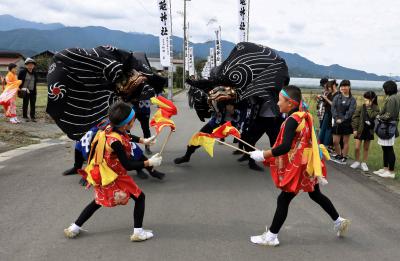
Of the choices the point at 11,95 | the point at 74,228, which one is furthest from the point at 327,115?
the point at 11,95

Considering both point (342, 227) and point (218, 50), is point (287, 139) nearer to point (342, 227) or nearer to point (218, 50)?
point (342, 227)

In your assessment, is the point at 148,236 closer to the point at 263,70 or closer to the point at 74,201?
the point at 74,201

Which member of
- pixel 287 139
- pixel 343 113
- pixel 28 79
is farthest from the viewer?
pixel 28 79

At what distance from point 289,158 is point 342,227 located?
0.93 meters

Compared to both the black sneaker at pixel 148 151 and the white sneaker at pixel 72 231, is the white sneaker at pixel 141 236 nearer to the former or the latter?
the white sneaker at pixel 72 231

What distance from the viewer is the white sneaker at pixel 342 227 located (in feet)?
12.7

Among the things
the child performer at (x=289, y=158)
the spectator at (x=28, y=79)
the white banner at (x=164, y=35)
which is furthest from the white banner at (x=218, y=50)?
the child performer at (x=289, y=158)

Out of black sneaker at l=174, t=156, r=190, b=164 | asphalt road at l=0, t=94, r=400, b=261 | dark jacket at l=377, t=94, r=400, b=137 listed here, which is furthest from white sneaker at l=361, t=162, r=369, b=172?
black sneaker at l=174, t=156, r=190, b=164

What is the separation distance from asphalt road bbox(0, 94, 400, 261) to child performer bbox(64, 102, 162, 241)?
15 cm

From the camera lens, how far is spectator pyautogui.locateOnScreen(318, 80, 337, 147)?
817 centimetres

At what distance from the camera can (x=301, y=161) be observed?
11.9 ft

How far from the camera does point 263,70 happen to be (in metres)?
6.23

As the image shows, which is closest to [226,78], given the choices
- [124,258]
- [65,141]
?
[124,258]

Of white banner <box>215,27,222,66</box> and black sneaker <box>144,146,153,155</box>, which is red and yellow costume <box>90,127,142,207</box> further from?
white banner <box>215,27,222,66</box>
